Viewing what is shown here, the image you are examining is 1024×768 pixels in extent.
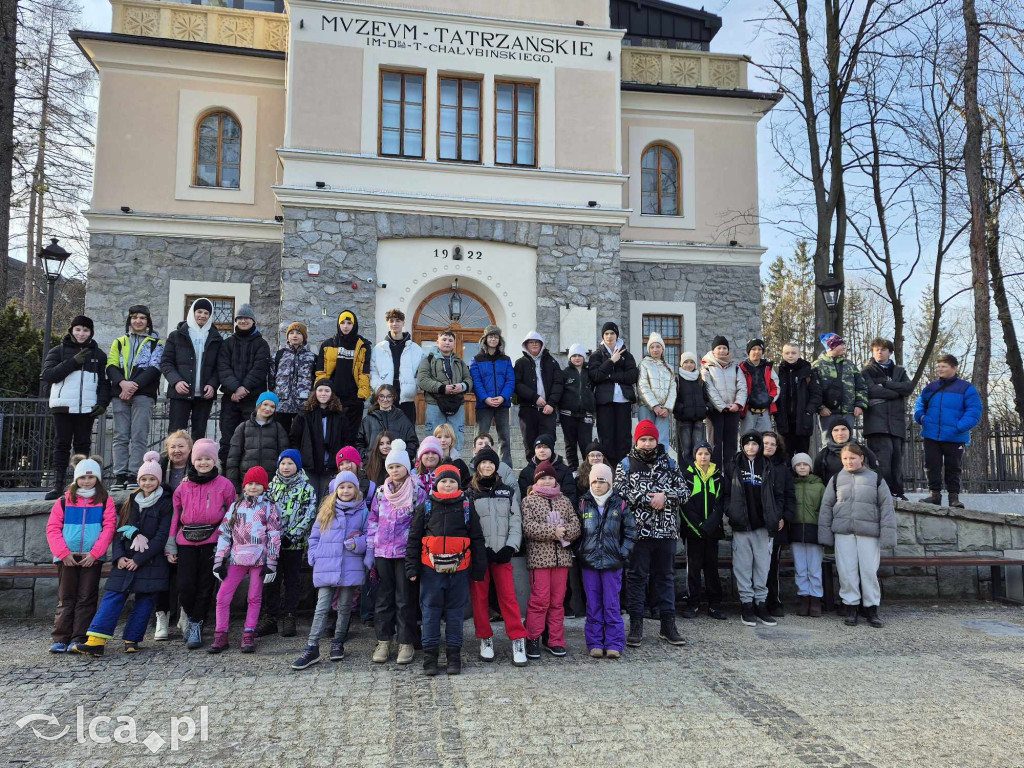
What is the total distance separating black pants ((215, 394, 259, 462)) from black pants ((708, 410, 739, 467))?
4.92m

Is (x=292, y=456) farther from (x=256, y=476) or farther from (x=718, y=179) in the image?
(x=718, y=179)

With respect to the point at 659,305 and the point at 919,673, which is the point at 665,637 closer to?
the point at 919,673

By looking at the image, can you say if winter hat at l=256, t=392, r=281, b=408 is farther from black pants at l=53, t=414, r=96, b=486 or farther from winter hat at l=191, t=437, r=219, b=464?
black pants at l=53, t=414, r=96, b=486

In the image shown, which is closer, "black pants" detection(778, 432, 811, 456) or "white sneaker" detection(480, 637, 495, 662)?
"white sneaker" detection(480, 637, 495, 662)

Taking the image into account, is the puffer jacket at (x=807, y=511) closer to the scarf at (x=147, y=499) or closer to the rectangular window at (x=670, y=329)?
the scarf at (x=147, y=499)

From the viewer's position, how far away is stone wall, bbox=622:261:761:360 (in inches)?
624

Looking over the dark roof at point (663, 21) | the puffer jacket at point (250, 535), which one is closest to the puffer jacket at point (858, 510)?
the puffer jacket at point (250, 535)

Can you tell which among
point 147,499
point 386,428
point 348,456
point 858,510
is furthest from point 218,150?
point 858,510

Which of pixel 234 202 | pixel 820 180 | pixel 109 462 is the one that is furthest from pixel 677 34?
pixel 109 462

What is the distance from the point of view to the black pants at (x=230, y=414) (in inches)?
303

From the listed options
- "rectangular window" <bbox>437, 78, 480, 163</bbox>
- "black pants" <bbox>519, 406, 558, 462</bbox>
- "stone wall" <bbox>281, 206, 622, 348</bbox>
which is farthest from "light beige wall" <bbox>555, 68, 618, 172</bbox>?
"black pants" <bbox>519, 406, 558, 462</bbox>

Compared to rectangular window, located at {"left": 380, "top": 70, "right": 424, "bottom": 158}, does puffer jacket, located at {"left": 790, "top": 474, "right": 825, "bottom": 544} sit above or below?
below

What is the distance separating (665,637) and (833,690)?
1.51 metres

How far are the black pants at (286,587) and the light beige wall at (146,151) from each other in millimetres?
10090
